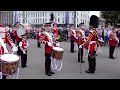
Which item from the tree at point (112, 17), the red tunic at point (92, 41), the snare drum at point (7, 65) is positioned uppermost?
the tree at point (112, 17)

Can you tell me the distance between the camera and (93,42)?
8227 millimetres

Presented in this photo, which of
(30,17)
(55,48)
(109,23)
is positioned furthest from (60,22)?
(55,48)

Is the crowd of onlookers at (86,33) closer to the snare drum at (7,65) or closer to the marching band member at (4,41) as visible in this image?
the marching band member at (4,41)

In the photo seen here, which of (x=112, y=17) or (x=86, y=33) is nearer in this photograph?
(x=86, y=33)

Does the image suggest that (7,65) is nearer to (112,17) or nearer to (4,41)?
(4,41)

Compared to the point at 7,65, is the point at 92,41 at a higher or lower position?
higher

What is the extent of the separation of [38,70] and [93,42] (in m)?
2.07

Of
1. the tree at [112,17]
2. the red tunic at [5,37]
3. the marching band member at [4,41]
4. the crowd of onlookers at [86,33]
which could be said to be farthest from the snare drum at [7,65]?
the tree at [112,17]

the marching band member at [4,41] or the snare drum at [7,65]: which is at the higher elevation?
the marching band member at [4,41]

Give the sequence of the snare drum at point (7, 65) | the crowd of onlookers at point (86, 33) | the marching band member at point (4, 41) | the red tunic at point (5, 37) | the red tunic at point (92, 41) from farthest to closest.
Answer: the crowd of onlookers at point (86, 33)
the red tunic at point (92, 41)
the red tunic at point (5, 37)
the marching band member at point (4, 41)
the snare drum at point (7, 65)

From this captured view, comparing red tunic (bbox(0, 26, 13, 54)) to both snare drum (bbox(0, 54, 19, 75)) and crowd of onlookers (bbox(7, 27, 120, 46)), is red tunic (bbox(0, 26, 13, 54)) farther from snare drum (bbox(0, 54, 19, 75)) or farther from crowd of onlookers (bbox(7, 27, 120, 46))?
crowd of onlookers (bbox(7, 27, 120, 46))

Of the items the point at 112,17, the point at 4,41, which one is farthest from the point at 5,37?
the point at 112,17

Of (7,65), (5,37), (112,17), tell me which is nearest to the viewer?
(7,65)
